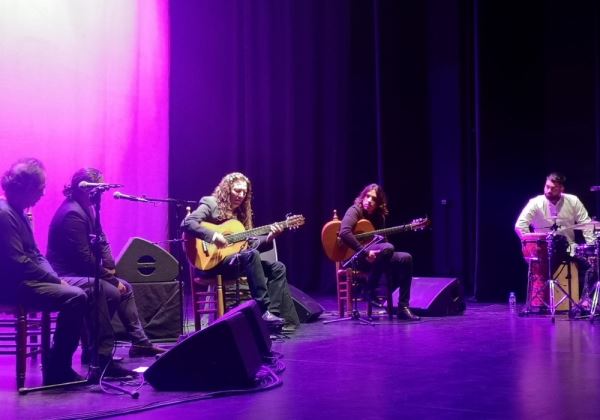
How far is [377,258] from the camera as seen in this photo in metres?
7.09

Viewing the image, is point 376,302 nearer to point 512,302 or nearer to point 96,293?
point 512,302

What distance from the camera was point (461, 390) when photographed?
3.93 metres

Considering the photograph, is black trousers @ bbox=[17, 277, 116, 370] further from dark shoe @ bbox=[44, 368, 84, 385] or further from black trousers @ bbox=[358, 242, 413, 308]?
black trousers @ bbox=[358, 242, 413, 308]

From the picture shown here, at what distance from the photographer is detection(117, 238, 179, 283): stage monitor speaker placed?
5891 mm

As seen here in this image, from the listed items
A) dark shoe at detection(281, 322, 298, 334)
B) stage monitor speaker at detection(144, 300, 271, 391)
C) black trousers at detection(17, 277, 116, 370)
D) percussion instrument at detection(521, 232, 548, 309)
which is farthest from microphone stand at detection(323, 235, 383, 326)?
stage monitor speaker at detection(144, 300, 271, 391)

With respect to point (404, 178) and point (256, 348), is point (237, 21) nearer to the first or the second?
point (404, 178)

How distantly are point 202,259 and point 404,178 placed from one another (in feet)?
13.2

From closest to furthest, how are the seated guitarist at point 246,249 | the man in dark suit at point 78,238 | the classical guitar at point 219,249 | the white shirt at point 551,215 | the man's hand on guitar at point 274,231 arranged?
the man in dark suit at point 78,238 < the seated guitarist at point 246,249 < the classical guitar at point 219,249 < the man's hand on guitar at point 274,231 < the white shirt at point 551,215

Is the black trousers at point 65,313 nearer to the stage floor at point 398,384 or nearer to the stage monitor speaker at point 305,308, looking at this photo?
the stage floor at point 398,384

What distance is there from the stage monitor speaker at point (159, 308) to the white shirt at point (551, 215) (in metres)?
3.50

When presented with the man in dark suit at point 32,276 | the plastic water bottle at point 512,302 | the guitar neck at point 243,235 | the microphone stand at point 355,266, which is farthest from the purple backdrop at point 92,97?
the plastic water bottle at point 512,302

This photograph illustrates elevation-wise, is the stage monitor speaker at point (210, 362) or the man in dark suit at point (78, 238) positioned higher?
the man in dark suit at point (78, 238)

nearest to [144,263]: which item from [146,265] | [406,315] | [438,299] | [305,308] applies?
[146,265]

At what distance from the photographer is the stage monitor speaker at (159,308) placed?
19.6ft
